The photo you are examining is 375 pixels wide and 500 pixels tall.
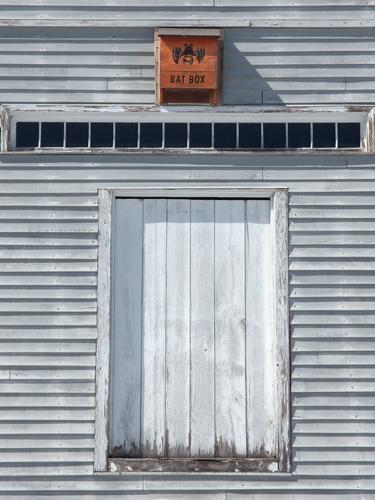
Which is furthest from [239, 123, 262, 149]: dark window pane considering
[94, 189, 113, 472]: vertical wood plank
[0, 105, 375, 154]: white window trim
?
[94, 189, 113, 472]: vertical wood plank

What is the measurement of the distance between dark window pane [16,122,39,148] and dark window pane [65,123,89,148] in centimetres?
25

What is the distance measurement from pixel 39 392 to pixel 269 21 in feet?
11.4

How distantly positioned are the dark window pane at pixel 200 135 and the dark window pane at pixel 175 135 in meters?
0.06

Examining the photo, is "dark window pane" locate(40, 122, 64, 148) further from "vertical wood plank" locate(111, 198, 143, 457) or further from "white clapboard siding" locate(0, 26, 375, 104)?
"vertical wood plank" locate(111, 198, 143, 457)

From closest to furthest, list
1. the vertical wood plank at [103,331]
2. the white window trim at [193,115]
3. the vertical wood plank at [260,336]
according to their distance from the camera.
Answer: the vertical wood plank at [103,331] → the vertical wood plank at [260,336] → the white window trim at [193,115]

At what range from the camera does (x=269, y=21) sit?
704 cm

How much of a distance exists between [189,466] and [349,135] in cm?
292

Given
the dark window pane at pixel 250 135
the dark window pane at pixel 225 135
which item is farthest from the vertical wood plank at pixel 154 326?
the dark window pane at pixel 250 135

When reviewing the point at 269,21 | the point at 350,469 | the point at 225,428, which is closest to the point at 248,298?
the point at 225,428

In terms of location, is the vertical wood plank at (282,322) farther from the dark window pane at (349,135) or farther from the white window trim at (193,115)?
the dark window pane at (349,135)

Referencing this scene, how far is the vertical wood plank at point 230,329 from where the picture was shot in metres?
6.83

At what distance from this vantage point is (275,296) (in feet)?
22.5

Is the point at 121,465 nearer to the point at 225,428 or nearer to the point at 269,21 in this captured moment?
the point at 225,428

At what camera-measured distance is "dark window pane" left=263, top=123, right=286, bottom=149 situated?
23.1 feet
